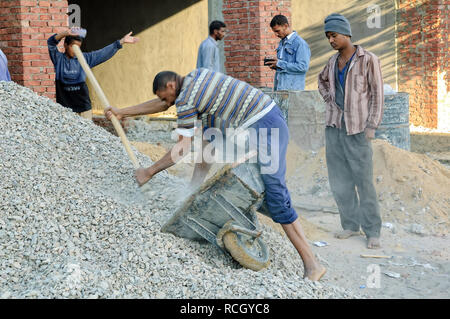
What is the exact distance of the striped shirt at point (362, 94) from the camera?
5.15m

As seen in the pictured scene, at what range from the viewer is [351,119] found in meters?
5.23

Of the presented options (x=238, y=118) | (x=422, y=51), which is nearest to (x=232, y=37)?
(x=422, y=51)

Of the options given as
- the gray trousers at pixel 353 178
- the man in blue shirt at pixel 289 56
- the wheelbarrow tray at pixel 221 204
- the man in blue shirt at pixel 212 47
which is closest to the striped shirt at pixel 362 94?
the gray trousers at pixel 353 178

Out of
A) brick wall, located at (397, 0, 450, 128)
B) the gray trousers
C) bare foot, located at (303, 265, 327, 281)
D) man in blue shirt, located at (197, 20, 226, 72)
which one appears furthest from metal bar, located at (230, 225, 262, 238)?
brick wall, located at (397, 0, 450, 128)

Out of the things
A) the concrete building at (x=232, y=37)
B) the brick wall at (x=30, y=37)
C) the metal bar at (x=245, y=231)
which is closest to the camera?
the metal bar at (x=245, y=231)

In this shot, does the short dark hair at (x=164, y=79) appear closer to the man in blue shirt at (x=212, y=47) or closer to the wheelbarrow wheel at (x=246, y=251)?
the wheelbarrow wheel at (x=246, y=251)

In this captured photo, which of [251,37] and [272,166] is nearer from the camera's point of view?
[272,166]

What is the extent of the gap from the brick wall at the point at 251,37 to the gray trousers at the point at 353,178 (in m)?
4.22

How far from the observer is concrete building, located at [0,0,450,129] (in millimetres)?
7367

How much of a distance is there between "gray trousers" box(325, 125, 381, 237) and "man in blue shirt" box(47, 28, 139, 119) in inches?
101

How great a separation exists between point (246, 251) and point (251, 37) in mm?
6001

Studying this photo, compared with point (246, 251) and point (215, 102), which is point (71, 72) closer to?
point (215, 102)

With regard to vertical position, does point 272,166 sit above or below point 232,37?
below

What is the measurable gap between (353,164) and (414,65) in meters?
7.35
